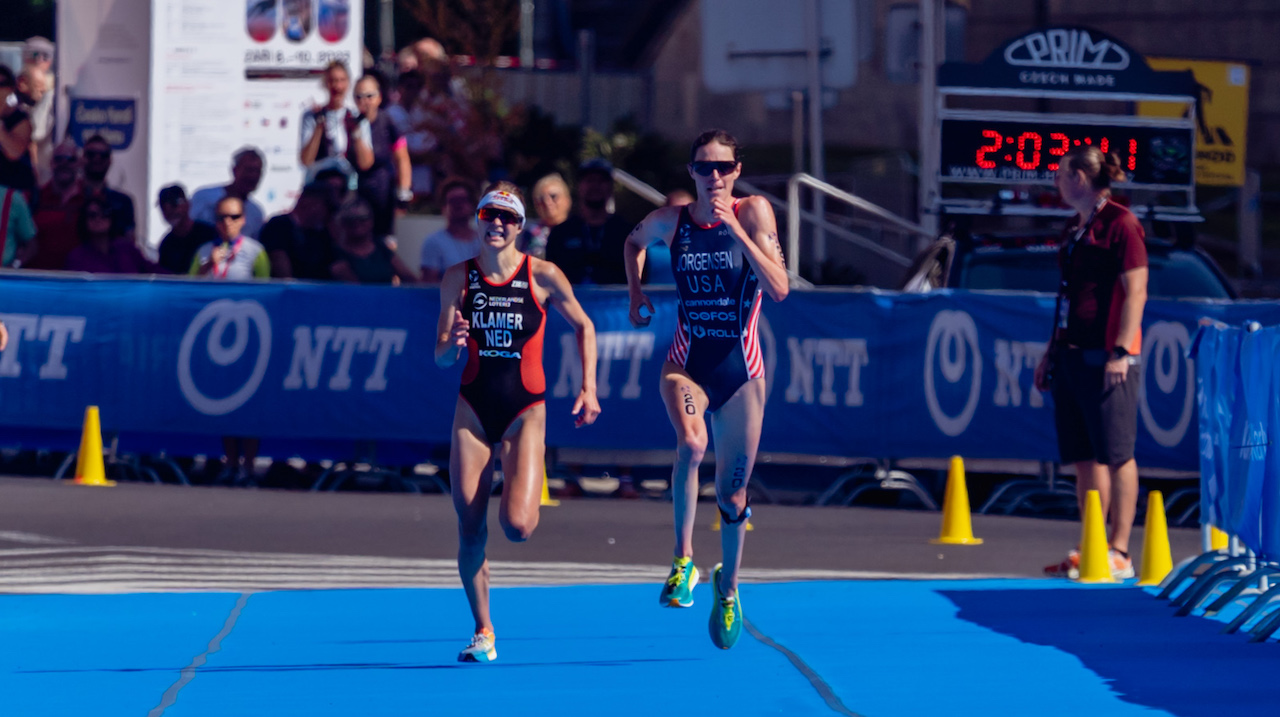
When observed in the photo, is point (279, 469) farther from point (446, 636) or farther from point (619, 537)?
point (446, 636)

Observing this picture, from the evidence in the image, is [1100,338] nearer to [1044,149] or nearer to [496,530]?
[496,530]

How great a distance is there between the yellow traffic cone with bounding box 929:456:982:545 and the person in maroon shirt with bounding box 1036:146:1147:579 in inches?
73.3

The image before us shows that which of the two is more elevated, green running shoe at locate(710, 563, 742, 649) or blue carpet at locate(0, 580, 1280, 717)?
green running shoe at locate(710, 563, 742, 649)

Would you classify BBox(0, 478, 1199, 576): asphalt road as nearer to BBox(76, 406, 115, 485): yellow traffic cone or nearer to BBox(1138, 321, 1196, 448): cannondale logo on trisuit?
BBox(76, 406, 115, 485): yellow traffic cone

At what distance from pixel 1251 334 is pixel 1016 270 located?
5.65 meters

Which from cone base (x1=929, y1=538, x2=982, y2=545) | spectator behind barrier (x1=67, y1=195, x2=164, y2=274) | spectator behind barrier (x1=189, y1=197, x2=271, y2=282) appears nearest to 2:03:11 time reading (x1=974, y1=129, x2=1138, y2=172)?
cone base (x1=929, y1=538, x2=982, y2=545)

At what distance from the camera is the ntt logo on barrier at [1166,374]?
13930 millimetres

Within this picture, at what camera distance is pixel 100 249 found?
1605cm

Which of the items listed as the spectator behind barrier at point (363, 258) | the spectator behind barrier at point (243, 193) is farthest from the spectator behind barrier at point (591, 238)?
the spectator behind barrier at point (243, 193)

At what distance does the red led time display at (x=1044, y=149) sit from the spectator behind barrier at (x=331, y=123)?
18.6 ft

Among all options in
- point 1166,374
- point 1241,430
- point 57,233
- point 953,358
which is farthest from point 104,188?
point 1241,430

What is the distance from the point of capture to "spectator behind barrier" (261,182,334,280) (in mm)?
15852

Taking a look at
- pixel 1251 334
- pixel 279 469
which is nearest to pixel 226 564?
pixel 279 469

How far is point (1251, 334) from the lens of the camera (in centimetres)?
909
